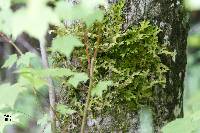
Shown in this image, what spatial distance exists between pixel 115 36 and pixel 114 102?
0.28 meters

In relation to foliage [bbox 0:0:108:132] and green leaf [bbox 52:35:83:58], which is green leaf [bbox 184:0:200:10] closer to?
foliage [bbox 0:0:108:132]

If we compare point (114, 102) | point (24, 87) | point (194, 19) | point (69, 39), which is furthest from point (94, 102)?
point (194, 19)

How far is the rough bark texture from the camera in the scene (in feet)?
5.89

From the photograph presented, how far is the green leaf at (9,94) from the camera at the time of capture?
145 cm

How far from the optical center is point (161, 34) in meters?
1.83

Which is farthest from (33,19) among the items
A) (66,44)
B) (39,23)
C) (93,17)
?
(93,17)

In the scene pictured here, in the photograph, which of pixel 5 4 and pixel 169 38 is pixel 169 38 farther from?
pixel 5 4

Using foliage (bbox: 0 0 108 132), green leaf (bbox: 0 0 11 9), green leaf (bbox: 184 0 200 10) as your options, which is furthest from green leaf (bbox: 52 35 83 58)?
green leaf (bbox: 184 0 200 10)

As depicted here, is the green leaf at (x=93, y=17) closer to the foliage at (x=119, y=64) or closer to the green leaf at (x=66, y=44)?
the green leaf at (x=66, y=44)

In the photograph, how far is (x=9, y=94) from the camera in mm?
1476

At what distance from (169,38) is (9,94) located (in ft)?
2.48

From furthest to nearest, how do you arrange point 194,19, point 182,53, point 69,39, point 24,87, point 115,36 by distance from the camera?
point 194,19
point 182,53
point 115,36
point 24,87
point 69,39

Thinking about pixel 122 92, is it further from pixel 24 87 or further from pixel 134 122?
pixel 24 87

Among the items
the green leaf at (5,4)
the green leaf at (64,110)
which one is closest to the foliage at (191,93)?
the green leaf at (64,110)
